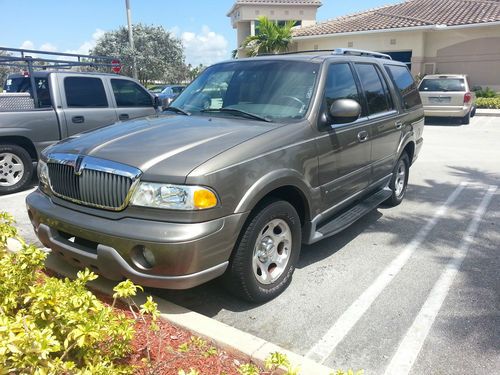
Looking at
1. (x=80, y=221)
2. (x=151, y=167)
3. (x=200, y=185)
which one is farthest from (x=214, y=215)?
(x=80, y=221)

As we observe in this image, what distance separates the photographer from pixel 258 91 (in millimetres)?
4117

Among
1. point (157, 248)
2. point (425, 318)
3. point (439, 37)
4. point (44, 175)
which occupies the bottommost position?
point (425, 318)

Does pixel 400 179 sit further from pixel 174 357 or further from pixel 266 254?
pixel 174 357

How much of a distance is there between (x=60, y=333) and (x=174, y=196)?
1.02 metres

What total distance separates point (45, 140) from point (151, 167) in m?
4.94

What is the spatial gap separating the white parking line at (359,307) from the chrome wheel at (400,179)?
3.06 ft

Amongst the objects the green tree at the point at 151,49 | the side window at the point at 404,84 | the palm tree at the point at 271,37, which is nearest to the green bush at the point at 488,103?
the palm tree at the point at 271,37

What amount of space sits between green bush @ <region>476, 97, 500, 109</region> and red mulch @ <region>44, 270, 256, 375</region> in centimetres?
2075

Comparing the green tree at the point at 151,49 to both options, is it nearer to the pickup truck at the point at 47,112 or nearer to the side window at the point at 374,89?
the pickup truck at the point at 47,112

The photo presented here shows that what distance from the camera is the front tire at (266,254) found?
3123mm

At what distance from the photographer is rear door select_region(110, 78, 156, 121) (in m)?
7.98

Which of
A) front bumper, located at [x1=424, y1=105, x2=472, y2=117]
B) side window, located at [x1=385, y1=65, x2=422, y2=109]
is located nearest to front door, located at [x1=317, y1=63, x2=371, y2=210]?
side window, located at [x1=385, y1=65, x2=422, y2=109]

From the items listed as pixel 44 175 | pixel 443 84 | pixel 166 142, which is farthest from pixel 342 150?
pixel 443 84

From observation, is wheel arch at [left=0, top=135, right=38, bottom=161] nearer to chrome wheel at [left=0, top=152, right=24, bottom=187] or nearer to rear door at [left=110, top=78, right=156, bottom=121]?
chrome wheel at [left=0, top=152, right=24, bottom=187]
